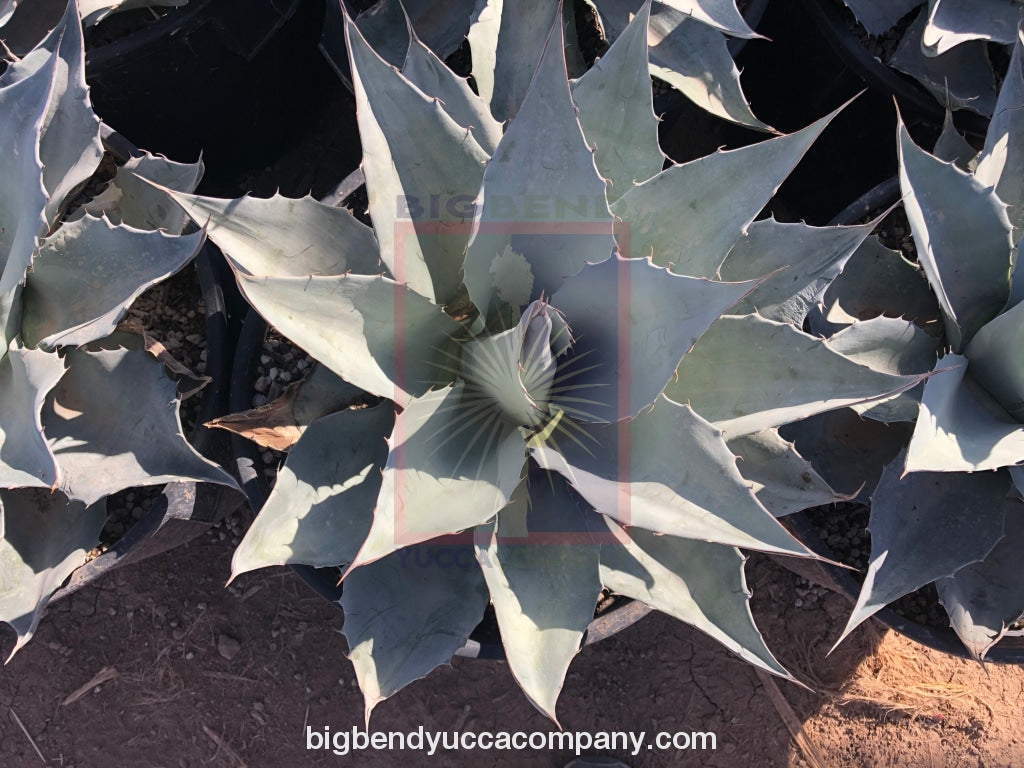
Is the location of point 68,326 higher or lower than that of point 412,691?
higher

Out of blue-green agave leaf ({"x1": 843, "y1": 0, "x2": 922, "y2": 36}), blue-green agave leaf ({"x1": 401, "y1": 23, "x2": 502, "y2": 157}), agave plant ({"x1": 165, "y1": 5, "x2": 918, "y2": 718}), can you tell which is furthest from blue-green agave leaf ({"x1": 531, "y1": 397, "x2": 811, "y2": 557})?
blue-green agave leaf ({"x1": 843, "y1": 0, "x2": 922, "y2": 36})

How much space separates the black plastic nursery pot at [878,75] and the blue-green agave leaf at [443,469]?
44.6 inches

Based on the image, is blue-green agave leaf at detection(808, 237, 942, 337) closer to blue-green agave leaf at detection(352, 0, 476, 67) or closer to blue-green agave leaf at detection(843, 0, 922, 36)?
blue-green agave leaf at detection(843, 0, 922, 36)

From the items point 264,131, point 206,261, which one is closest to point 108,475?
point 206,261

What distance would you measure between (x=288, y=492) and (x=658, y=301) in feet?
1.76

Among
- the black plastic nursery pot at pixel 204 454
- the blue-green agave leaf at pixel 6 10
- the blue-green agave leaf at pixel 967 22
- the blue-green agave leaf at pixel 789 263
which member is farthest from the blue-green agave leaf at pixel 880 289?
the blue-green agave leaf at pixel 6 10

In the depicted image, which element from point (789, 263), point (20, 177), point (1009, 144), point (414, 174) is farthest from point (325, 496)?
point (1009, 144)

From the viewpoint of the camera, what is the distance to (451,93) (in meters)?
1.18

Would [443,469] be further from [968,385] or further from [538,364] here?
[968,385]

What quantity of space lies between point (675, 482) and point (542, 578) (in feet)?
0.79

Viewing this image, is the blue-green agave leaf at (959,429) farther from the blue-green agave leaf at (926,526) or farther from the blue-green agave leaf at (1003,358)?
the blue-green agave leaf at (926,526)

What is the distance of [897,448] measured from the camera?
139cm

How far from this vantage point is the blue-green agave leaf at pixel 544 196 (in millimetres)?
952

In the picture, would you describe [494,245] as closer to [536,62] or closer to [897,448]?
[536,62]
